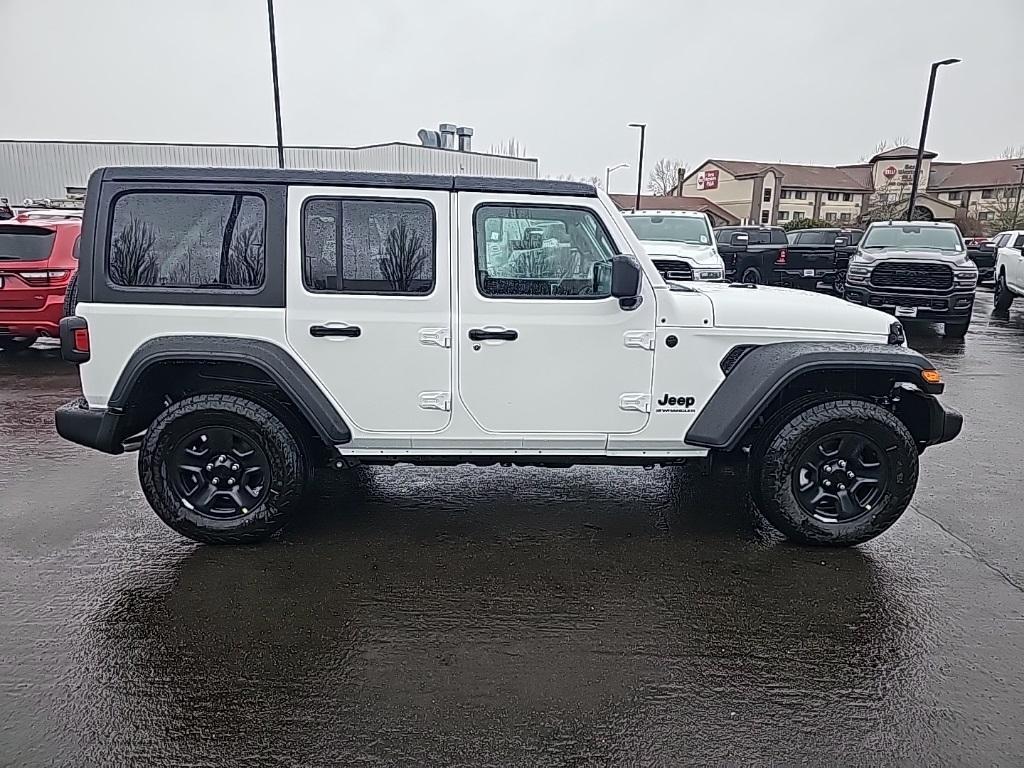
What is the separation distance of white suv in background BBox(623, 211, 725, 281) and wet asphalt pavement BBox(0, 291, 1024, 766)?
269 inches

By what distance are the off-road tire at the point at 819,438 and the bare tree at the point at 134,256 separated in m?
3.36

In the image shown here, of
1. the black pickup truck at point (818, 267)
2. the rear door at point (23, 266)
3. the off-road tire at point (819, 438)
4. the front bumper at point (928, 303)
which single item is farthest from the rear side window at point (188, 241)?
the black pickup truck at point (818, 267)

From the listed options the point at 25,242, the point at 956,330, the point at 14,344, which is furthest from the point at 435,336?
the point at 956,330

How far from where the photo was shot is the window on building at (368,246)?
12.7 ft

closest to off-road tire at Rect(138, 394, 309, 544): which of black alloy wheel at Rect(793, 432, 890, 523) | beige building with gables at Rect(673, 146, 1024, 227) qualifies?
black alloy wheel at Rect(793, 432, 890, 523)

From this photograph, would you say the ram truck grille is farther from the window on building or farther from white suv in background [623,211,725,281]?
the window on building

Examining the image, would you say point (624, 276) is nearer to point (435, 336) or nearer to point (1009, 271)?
point (435, 336)

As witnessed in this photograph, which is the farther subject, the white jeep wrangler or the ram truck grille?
the ram truck grille

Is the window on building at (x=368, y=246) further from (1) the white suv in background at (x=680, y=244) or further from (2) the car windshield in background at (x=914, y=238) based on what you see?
(2) the car windshield in background at (x=914, y=238)

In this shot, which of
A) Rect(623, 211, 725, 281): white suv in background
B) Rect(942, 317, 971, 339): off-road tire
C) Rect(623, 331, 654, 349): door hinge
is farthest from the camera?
Rect(942, 317, 971, 339): off-road tire

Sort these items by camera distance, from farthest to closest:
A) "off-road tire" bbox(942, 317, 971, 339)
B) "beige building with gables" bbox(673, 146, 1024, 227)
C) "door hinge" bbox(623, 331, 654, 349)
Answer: "beige building with gables" bbox(673, 146, 1024, 227)
"off-road tire" bbox(942, 317, 971, 339)
"door hinge" bbox(623, 331, 654, 349)

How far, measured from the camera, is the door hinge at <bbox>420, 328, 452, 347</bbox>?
3885 millimetres

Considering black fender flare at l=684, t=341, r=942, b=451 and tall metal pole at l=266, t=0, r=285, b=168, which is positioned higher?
tall metal pole at l=266, t=0, r=285, b=168

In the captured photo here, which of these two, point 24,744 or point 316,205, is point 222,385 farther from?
point 24,744
